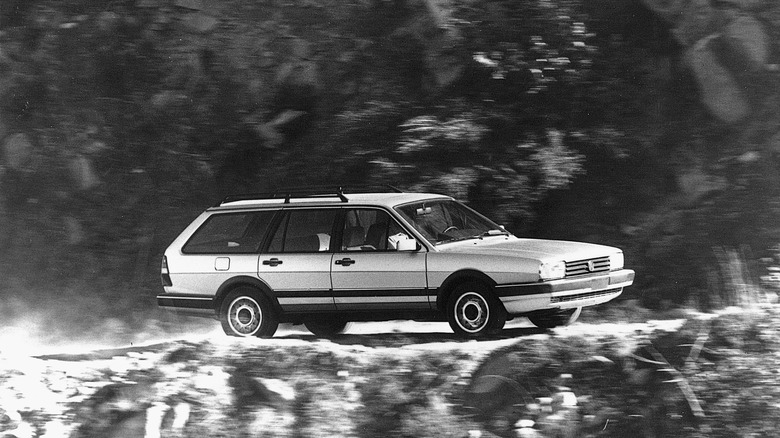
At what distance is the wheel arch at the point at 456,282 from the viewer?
1038 cm

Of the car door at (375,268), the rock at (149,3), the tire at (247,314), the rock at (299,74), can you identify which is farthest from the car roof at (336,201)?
the rock at (149,3)

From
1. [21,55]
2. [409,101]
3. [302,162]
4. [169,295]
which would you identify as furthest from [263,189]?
[21,55]

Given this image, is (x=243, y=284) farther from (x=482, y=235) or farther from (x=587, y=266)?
(x=587, y=266)

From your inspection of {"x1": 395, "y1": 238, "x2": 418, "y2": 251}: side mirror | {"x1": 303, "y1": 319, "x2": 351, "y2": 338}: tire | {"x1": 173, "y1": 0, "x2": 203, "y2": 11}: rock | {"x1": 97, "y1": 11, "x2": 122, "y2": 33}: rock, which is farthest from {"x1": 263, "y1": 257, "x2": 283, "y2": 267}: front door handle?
{"x1": 97, "y1": 11, "x2": 122, "y2": 33}: rock

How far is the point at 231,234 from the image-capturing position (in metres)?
11.4

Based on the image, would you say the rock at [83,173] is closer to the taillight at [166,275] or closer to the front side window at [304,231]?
the taillight at [166,275]

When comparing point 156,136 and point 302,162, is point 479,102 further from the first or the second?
point 156,136

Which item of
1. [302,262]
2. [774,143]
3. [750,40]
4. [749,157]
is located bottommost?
[302,262]

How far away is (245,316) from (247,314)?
38 millimetres

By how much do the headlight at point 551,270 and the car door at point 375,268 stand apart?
106 centimetres

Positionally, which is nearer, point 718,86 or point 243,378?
point 243,378

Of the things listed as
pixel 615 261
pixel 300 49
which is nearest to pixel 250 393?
pixel 615 261

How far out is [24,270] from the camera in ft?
52.6

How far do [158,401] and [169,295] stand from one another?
3.64ft
